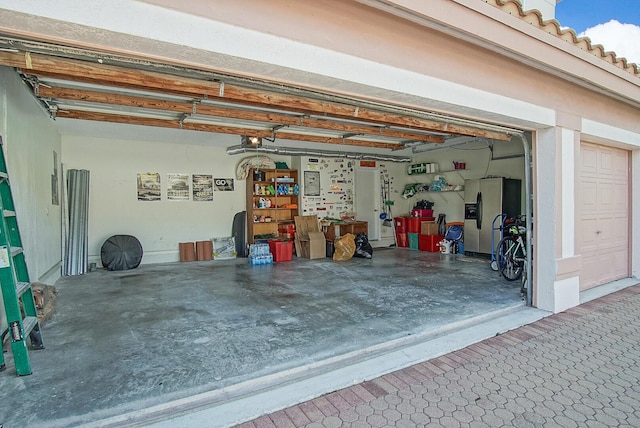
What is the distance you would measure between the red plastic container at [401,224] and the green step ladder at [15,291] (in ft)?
29.7

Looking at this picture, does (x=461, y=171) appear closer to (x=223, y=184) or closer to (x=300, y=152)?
(x=300, y=152)

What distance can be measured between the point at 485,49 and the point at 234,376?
3.68 metres

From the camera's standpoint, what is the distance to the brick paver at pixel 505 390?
2229mm

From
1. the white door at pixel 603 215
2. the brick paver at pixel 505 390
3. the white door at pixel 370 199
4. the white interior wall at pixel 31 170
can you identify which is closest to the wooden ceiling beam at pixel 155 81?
the white interior wall at pixel 31 170

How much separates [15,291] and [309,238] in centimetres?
641

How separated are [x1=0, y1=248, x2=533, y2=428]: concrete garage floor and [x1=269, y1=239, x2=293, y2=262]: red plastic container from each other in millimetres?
1621

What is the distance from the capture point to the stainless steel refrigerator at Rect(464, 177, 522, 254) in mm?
8217

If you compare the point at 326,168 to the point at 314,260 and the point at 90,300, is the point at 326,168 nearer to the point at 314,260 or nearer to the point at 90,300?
the point at 314,260

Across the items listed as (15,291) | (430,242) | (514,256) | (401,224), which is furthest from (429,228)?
(15,291)

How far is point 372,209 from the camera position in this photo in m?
10.9

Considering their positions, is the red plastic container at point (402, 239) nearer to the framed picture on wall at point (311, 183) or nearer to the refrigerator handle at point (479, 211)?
the refrigerator handle at point (479, 211)

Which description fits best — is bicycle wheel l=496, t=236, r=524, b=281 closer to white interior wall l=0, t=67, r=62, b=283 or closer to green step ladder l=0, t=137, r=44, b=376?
green step ladder l=0, t=137, r=44, b=376

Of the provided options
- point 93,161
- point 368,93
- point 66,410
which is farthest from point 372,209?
point 66,410

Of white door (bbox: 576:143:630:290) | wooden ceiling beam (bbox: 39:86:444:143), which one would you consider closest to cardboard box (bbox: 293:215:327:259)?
wooden ceiling beam (bbox: 39:86:444:143)
